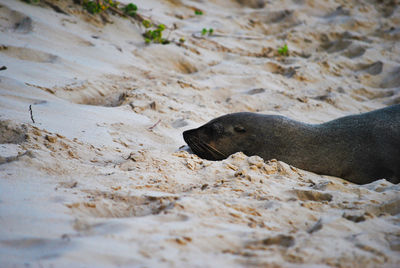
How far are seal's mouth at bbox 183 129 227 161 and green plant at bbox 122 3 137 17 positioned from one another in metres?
3.44

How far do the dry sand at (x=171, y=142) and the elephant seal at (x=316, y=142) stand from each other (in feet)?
0.99

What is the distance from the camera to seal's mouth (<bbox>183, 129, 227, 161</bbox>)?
3408 mm

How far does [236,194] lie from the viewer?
2121 mm

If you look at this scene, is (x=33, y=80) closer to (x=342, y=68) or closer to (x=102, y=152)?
(x=102, y=152)

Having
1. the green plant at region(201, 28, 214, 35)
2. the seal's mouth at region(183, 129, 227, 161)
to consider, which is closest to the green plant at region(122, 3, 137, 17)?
the green plant at region(201, 28, 214, 35)

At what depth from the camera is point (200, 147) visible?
3408 mm

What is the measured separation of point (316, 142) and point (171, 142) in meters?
1.51

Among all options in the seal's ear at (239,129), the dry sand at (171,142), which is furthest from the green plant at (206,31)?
the seal's ear at (239,129)

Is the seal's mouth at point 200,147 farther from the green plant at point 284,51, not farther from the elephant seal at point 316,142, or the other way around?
the green plant at point 284,51

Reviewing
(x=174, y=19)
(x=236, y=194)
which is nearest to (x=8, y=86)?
(x=236, y=194)

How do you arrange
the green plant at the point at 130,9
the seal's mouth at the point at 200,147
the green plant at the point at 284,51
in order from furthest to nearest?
the green plant at the point at 284,51
the green plant at the point at 130,9
the seal's mouth at the point at 200,147

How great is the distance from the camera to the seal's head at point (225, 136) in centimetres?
348

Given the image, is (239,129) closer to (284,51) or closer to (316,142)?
(316,142)

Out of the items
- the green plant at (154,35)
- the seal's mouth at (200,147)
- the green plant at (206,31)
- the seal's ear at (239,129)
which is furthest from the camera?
the green plant at (206,31)
